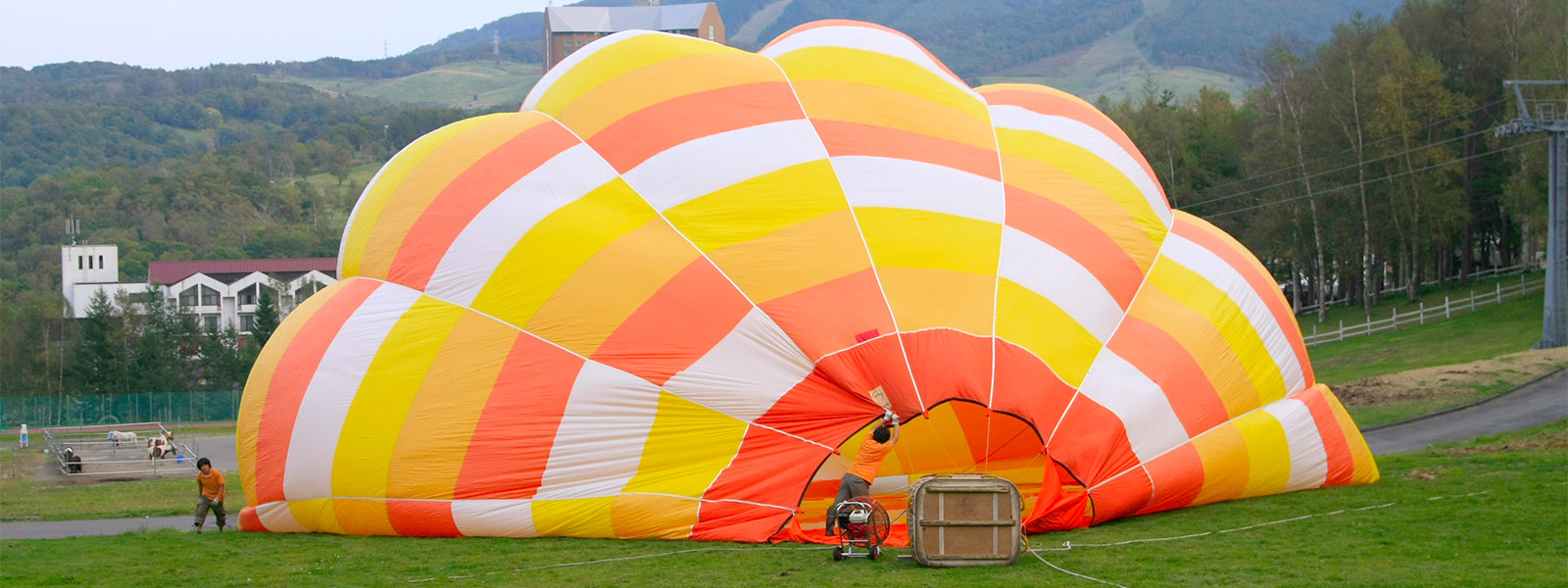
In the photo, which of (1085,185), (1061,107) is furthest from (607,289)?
(1061,107)

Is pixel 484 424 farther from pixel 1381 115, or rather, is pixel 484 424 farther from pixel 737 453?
pixel 1381 115

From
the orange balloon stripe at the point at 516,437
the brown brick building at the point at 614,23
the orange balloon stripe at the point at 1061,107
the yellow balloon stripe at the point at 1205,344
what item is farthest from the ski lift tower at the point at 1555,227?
the brown brick building at the point at 614,23

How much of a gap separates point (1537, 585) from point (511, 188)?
790 centimetres

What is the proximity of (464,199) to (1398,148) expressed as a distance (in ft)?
113

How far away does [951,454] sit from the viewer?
1322 cm

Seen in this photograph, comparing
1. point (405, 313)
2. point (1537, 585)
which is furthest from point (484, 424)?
point (1537, 585)

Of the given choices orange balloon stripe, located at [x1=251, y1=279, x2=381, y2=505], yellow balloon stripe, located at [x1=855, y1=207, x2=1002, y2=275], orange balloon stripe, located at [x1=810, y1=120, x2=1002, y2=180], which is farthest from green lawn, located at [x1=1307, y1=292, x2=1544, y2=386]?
orange balloon stripe, located at [x1=251, y1=279, x2=381, y2=505]

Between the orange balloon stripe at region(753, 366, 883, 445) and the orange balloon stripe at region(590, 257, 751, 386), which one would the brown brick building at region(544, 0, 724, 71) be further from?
the orange balloon stripe at region(753, 366, 883, 445)

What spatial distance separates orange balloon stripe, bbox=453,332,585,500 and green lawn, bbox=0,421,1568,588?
1.39 ft

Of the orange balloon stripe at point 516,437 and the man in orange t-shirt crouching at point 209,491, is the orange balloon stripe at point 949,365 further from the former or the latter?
the man in orange t-shirt crouching at point 209,491

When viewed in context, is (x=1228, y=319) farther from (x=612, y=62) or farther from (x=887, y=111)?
(x=612, y=62)

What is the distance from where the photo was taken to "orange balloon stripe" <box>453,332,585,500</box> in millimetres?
9648

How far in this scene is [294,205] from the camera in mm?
94125

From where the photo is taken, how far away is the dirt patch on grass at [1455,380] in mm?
20344
